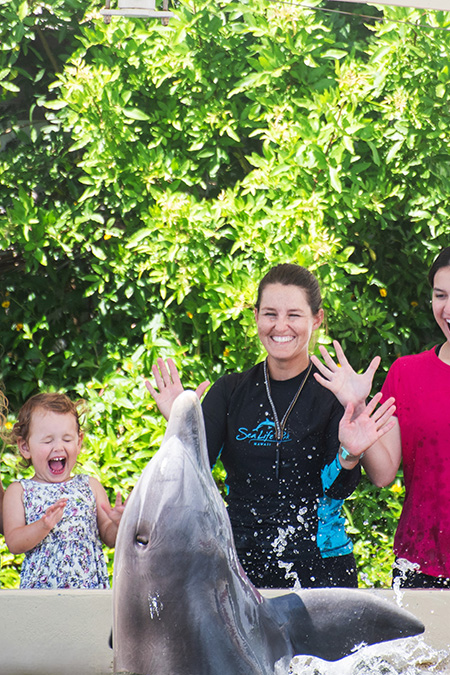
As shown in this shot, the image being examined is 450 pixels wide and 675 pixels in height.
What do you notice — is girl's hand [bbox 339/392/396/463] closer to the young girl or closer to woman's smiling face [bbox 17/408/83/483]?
the young girl

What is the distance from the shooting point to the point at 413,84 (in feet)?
13.7

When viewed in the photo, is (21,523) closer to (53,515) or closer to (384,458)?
(53,515)

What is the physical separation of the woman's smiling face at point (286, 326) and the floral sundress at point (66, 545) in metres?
0.82

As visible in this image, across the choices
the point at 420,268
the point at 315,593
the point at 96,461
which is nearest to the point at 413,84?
the point at 420,268

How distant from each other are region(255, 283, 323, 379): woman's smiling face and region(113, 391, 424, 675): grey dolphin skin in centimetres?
89

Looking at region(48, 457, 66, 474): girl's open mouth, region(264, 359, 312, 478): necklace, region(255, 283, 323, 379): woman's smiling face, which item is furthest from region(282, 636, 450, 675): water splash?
region(48, 457, 66, 474): girl's open mouth

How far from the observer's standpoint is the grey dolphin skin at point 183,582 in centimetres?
161

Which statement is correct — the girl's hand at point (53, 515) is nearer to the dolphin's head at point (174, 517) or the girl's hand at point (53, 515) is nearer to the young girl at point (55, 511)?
the young girl at point (55, 511)

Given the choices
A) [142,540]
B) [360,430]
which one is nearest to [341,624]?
[142,540]

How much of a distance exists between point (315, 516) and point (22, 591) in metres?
0.88

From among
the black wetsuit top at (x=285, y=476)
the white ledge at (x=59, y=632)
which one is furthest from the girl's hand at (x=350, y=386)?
the white ledge at (x=59, y=632)

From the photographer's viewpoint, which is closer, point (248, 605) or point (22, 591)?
point (248, 605)

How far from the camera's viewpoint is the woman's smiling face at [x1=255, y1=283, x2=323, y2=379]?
8.40 ft

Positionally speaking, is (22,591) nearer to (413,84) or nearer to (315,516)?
(315,516)
